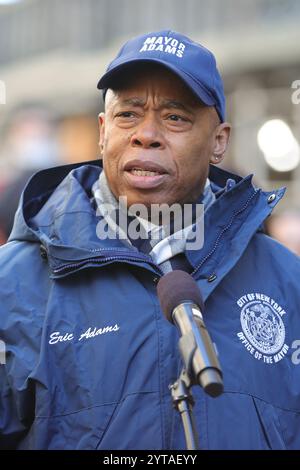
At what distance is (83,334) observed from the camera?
10.5ft

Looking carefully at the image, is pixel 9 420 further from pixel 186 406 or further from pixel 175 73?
pixel 175 73

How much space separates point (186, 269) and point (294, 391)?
1.88ft

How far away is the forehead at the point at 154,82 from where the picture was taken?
349cm

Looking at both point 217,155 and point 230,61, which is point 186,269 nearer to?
point 217,155

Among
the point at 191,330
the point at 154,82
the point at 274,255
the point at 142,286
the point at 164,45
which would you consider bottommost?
the point at 191,330

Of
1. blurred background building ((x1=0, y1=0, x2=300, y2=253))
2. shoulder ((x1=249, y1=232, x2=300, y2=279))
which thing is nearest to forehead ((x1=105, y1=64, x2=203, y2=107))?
shoulder ((x1=249, y1=232, x2=300, y2=279))

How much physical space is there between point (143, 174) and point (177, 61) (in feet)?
1.42

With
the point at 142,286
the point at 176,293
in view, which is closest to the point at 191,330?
the point at 176,293

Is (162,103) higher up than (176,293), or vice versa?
→ (162,103)

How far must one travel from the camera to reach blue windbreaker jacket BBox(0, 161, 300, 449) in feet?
9.98

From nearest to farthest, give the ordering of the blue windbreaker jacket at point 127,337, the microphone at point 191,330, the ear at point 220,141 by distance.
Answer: the microphone at point 191,330 → the blue windbreaker jacket at point 127,337 → the ear at point 220,141

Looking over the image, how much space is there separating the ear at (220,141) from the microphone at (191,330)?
1.10 m

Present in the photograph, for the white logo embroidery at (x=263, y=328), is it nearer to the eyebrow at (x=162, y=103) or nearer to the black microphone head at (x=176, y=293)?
the black microphone head at (x=176, y=293)

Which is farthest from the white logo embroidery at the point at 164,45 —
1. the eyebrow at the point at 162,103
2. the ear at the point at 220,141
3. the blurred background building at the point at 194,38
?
the blurred background building at the point at 194,38
